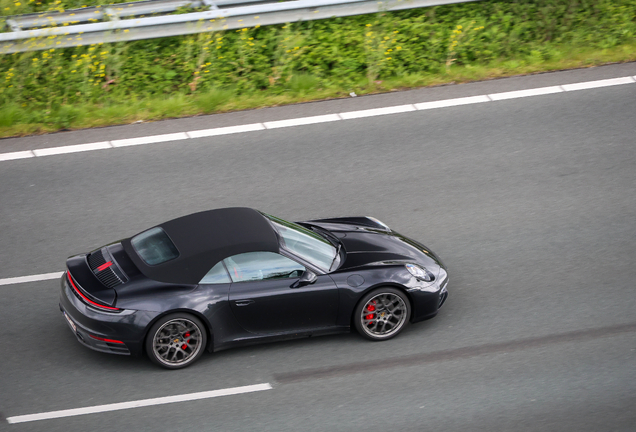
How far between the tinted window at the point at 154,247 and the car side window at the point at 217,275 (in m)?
0.41

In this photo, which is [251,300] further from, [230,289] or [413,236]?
[413,236]

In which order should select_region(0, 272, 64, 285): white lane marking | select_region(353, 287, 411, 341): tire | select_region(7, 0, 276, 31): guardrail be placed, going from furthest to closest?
1. select_region(7, 0, 276, 31): guardrail
2. select_region(0, 272, 64, 285): white lane marking
3. select_region(353, 287, 411, 341): tire

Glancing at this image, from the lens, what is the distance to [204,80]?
1315cm

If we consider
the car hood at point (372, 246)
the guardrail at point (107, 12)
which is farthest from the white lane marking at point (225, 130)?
the car hood at point (372, 246)

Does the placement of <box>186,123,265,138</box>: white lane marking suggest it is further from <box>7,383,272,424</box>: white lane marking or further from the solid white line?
<box>7,383,272,424</box>: white lane marking

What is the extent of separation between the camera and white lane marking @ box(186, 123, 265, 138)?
462 inches

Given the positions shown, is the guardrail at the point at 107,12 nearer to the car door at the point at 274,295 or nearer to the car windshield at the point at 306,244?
the car windshield at the point at 306,244

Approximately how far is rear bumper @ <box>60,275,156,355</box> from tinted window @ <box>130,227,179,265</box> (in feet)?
2.08

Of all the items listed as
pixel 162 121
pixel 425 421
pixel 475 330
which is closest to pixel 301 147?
pixel 162 121

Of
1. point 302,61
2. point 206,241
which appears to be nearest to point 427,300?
point 206,241

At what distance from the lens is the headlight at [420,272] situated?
315 inches

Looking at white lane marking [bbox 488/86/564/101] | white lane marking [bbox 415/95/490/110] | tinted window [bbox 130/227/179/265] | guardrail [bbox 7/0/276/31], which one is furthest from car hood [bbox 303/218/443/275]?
guardrail [bbox 7/0/276/31]

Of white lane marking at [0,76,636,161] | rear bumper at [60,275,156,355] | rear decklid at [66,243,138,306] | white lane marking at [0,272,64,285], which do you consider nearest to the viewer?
rear bumper at [60,275,156,355]

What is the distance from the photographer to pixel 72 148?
37.9ft
